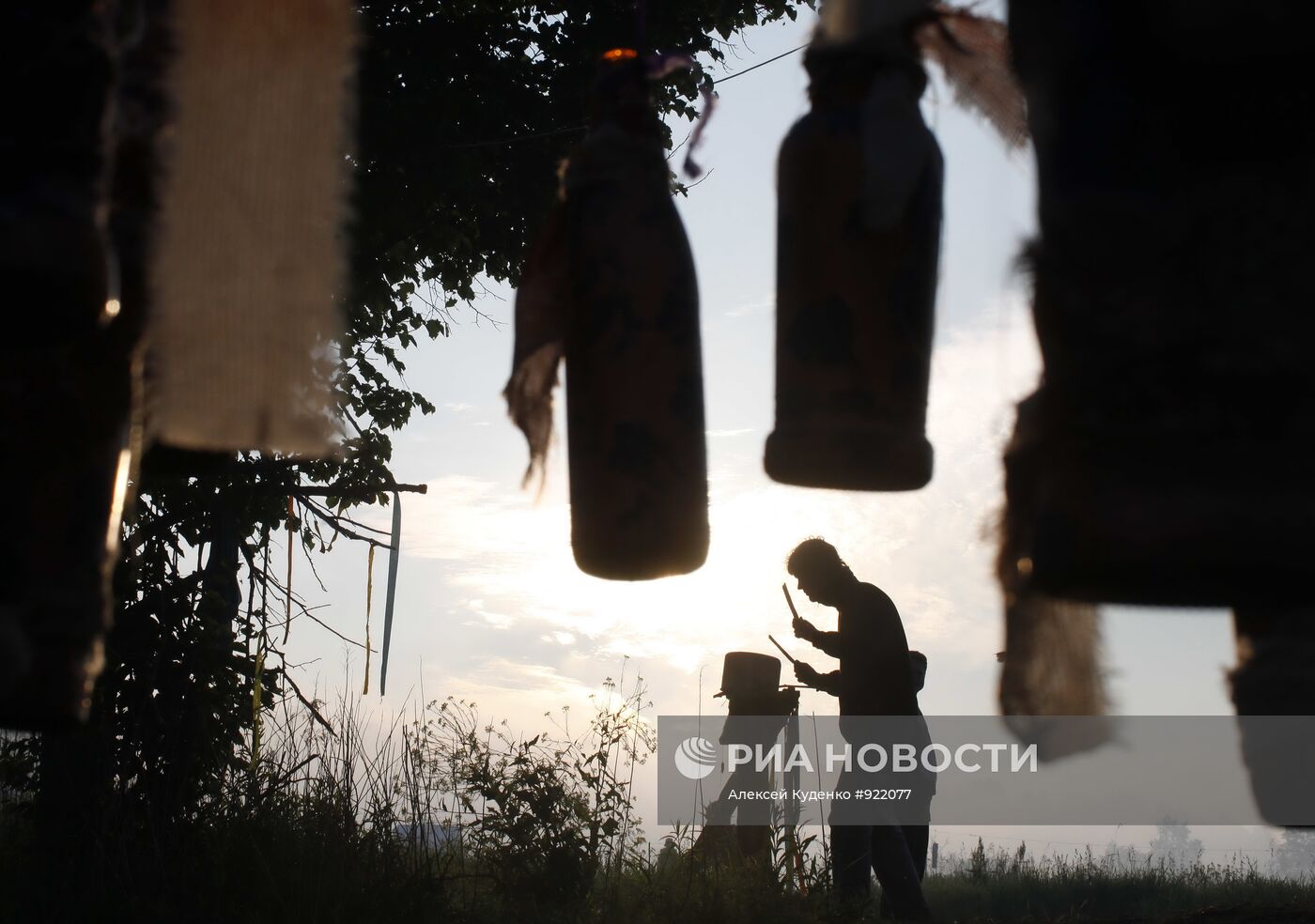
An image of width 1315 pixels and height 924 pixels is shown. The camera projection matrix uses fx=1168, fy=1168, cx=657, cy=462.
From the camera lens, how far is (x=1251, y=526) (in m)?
0.59

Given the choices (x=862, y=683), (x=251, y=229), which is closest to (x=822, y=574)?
(x=862, y=683)

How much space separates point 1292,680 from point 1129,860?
9.61m

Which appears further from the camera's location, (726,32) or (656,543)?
(726,32)

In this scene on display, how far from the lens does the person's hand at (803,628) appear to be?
18.0ft

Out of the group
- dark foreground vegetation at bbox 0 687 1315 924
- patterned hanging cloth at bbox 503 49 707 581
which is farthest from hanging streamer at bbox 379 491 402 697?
patterned hanging cloth at bbox 503 49 707 581

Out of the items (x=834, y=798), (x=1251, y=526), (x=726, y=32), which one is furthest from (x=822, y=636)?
(x=1251, y=526)

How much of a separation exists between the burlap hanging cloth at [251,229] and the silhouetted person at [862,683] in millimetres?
4314

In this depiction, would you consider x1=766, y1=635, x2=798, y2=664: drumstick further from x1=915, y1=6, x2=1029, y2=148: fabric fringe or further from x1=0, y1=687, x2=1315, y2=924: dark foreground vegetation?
x1=915, y1=6, x2=1029, y2=148: fabric fringe

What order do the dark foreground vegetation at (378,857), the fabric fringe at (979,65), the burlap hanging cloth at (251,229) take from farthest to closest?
the dark foreground vegetation at (378,857)
the fabric fringe at (979,65)
the burlap hanging cloth at (251,229)

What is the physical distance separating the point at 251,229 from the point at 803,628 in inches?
191

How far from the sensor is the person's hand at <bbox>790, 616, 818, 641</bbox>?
5.48 metres

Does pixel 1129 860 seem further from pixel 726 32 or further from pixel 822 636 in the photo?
pixel 726 32

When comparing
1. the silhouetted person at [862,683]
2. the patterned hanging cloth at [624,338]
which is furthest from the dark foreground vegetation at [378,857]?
the patterned hanging cloth at [624,338]

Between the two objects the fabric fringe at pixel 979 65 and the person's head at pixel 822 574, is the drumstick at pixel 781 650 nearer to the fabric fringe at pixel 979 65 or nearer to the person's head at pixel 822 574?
the person's head at pixel 822 574
